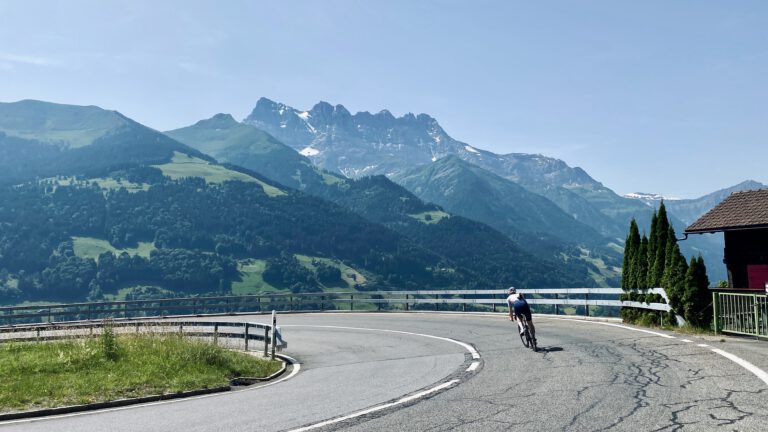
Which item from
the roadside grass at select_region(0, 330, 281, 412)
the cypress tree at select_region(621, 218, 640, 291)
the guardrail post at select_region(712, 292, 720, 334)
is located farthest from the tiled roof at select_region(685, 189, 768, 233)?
the roadside grass at select_region(0, 330, 281, 412)

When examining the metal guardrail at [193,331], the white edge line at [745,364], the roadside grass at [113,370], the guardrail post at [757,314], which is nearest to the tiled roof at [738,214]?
the guardrail post at [757,314]

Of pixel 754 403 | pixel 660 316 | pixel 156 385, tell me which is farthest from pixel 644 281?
pixel 156 385

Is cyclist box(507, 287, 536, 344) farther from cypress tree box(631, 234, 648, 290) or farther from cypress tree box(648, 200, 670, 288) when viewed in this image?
cypress tree box(631, 234, 648, 290)

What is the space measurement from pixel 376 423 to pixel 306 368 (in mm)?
8136

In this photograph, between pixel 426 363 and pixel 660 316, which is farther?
pixel 660 316

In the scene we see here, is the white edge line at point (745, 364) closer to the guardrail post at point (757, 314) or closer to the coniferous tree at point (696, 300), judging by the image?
the guardrail post at point (757, 314)

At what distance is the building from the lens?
29188mm

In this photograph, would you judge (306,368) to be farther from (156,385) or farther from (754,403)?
(754,403)

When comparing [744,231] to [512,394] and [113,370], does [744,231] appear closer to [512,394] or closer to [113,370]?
[512,394]

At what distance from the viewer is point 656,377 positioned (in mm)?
10930

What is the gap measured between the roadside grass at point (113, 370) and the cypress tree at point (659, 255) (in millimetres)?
12477

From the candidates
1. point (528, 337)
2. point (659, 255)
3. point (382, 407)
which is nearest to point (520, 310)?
point (528, 337)

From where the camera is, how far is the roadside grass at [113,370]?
11398 mm

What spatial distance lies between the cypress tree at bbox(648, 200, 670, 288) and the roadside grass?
1248cm
